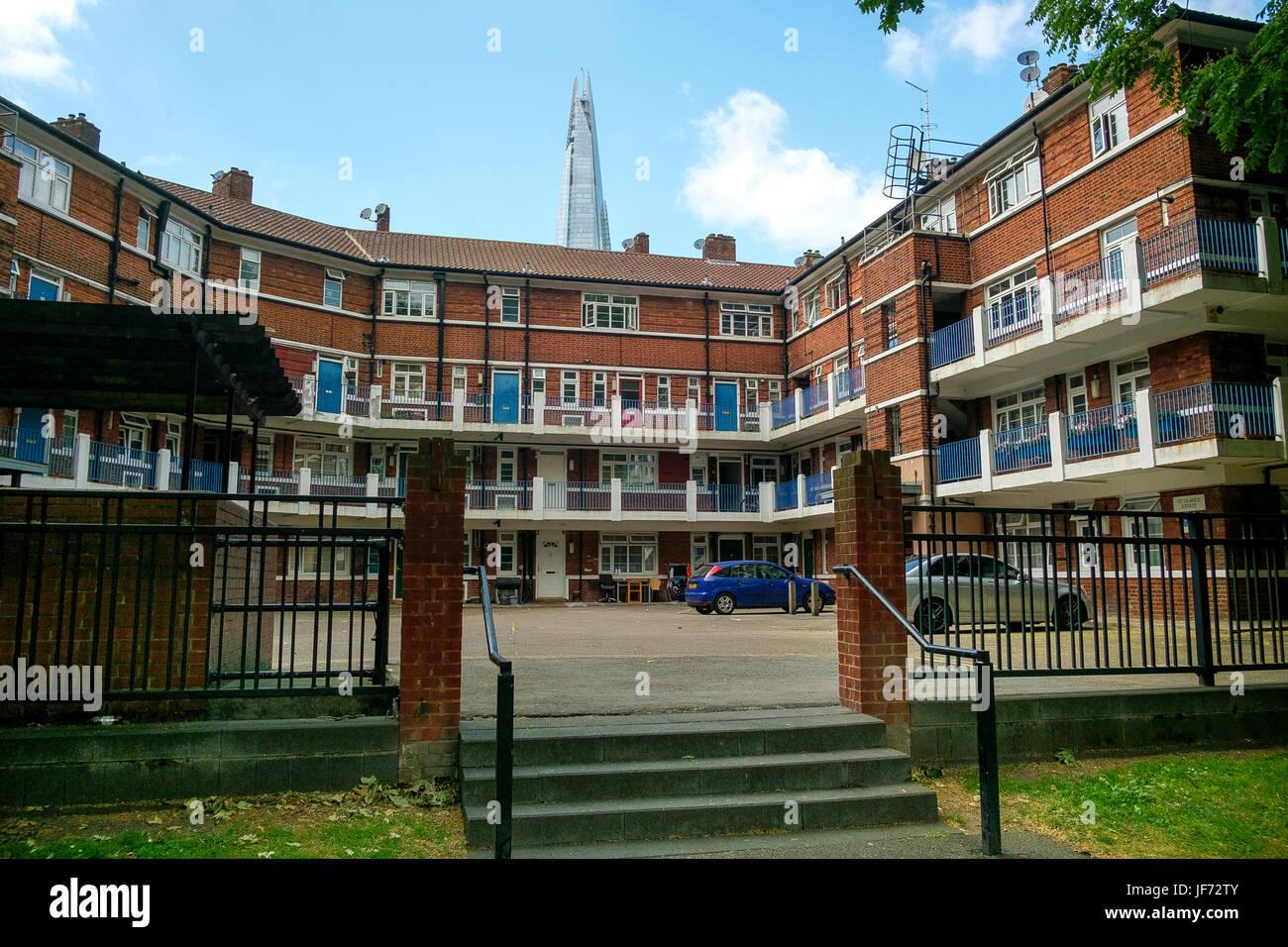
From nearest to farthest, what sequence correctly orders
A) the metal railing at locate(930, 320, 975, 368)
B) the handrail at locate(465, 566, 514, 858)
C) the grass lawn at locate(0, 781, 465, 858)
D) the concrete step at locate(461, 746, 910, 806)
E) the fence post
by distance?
the handrail at locate(465, 566, 514, 858), the grass lawn at locate(0, 781, 465, 858), the concrete step at locate(461, 746, 910, 806), the fence post, the metal railing at locate(930, 320, 975, 368)

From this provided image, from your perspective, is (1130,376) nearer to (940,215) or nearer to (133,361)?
(940,215)

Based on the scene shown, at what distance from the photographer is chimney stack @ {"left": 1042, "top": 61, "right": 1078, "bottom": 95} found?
23.2 m

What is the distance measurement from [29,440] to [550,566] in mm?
17177

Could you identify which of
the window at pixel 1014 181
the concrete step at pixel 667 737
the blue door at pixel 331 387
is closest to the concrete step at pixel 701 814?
the concrete step at pixel 667 737

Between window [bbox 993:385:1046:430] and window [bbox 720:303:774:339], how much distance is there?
13.0m

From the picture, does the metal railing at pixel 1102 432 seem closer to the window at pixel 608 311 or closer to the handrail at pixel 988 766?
the handrail at pixel 988 766

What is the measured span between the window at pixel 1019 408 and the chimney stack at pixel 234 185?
28490 mm

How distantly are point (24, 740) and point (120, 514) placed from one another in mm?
1464

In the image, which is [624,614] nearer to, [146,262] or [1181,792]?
[146,262]

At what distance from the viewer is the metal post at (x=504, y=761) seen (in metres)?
4.15

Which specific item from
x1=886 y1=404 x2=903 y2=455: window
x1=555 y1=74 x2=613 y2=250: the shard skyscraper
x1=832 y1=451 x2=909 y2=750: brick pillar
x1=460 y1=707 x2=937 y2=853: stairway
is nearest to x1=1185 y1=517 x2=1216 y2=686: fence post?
x1=832 y1=451 x2=909 y2=750: brick pillar

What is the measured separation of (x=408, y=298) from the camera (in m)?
32.4

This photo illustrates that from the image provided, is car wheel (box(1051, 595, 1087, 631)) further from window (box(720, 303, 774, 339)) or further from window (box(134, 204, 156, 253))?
window (box(720, 303, 774, 339))
